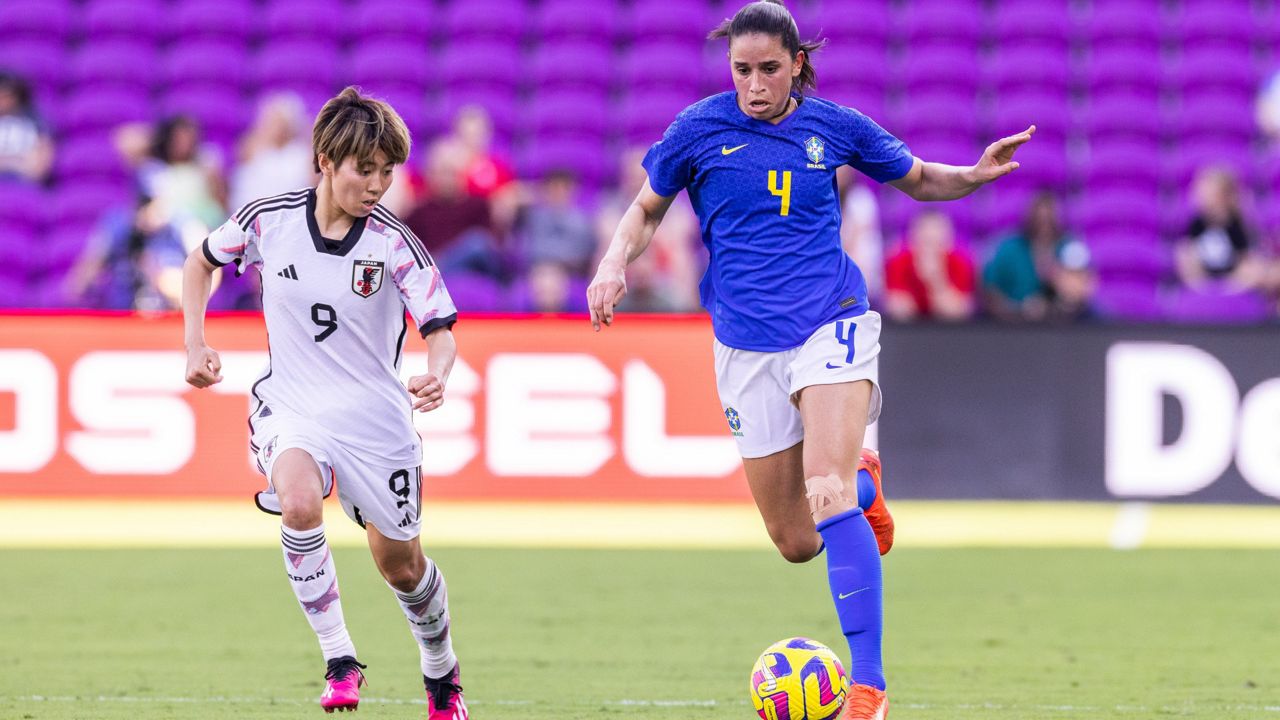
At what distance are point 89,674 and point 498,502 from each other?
5.32m

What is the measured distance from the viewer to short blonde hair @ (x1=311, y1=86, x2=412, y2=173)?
5023 millimetres

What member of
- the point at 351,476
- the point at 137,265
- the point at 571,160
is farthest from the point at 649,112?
the point at 351,476

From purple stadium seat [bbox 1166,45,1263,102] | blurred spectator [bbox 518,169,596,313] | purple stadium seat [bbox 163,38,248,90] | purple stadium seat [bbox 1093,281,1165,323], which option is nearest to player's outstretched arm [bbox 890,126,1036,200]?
blurred spectator [bbox 518,169,596,313]

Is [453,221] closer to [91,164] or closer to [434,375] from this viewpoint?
[91,164]

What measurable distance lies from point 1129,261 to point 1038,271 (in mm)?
1847

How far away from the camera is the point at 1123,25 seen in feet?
51.1

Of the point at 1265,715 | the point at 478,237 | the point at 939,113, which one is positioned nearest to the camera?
the point at 1265,715

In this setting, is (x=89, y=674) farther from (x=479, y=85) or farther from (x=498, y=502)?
(x=479, y=85)

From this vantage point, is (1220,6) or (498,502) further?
(1220,6)

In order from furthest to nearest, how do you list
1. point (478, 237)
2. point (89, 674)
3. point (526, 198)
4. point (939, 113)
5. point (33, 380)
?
1. point (939, 113)
2. point (526, 198)
3. point (478, 237)
4. point (33, 380)
5. point (89, 674)

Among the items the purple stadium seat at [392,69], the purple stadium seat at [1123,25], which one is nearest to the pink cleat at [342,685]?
the purple stadium seat at [392,69]

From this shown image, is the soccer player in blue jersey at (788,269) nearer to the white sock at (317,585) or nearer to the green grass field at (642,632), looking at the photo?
the green grass field at (642,632)

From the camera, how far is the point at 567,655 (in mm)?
6781

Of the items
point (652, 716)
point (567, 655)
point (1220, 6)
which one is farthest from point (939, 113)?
point (652, 716)
